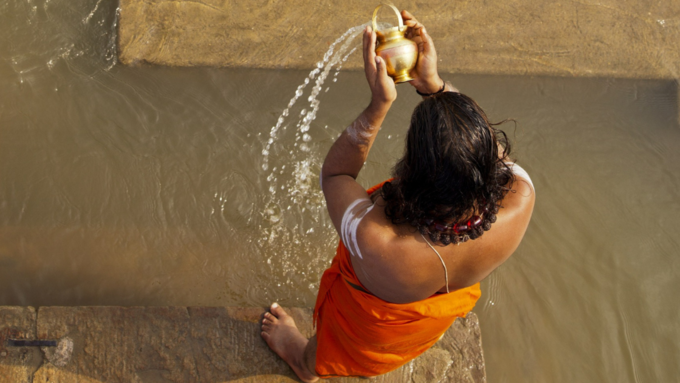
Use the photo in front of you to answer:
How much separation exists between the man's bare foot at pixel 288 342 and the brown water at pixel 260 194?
407 millimetres

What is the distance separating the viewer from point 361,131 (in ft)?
5.09

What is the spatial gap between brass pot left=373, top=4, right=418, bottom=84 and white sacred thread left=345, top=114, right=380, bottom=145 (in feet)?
0.55

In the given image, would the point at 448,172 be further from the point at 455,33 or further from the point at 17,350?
the point at 455,33

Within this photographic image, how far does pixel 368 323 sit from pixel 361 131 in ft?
→ 2.26

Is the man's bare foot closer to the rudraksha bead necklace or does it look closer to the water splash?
the water splash

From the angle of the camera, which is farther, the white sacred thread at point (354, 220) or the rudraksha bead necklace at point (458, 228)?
the white sacred thread at point (354, 220)

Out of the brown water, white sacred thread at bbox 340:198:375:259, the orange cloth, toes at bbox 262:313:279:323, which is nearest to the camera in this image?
white sacred thread at bbox 340:198:375:259

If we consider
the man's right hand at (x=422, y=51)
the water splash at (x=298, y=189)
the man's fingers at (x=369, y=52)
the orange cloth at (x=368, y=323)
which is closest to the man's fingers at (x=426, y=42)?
the man's right hand at (x=422, y=51)

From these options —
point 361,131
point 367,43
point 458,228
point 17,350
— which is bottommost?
point 17,350

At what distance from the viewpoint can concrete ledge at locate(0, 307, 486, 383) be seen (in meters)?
2.20

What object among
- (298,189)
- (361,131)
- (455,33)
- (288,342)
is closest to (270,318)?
(288,342)

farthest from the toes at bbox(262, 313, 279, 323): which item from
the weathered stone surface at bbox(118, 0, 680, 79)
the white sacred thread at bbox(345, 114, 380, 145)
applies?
the weathered stone surface at bbox(118, 0, 680, 79)

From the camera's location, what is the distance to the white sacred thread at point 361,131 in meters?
1.54

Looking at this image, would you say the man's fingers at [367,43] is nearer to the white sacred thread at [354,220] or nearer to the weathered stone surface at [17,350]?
the white sacred thread at [354,220]
